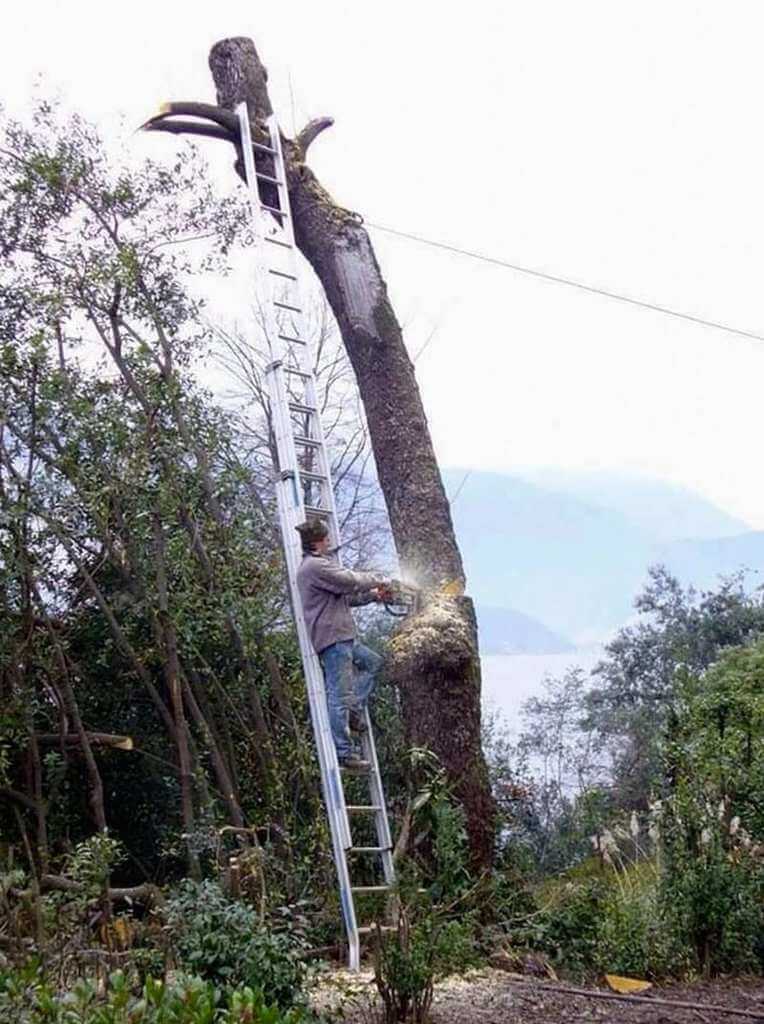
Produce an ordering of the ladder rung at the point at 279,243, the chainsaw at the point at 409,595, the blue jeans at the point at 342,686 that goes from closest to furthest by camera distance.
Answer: the blue jeans at the point at 342,686, the chainsaw at the point at 409,595, the ladder rung at the point at 279,243

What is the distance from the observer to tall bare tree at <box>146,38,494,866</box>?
18.9ft

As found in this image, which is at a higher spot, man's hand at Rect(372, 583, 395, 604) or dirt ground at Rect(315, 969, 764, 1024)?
man's hand at Rect(372, 583, 395, 604)

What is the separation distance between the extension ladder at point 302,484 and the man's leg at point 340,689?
0.12ft

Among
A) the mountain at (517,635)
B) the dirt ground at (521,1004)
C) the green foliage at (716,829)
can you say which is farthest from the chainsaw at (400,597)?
the mountain at (517,635)

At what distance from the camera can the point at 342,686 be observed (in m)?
5.06

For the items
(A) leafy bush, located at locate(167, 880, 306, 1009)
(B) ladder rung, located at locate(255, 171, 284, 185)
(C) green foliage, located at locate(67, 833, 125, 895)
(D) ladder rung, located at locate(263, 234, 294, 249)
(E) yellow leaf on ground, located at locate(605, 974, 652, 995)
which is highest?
(B) ladder rung, located at locate(255, 171, 284, 185)

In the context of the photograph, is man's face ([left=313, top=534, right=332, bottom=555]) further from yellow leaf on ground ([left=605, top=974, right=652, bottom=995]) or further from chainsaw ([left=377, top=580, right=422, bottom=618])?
yellow leaf on ground ([left=605, top=974, right=652, bottom=995])

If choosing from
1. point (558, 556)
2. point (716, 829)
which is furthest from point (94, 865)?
point (558, 556)

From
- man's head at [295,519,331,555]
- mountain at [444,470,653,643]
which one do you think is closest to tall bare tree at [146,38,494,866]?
man's head at [295,519,331,555]

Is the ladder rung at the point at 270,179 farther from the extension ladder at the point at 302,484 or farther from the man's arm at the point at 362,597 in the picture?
the man's arm at the point at 362,597

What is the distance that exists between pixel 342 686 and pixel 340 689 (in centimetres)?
2

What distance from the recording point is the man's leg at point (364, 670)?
203 inches

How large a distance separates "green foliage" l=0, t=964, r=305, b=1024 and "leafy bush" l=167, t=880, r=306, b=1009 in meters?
0.77

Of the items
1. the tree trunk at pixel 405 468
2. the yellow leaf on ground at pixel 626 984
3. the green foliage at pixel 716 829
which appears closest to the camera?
the yellow leaf on ground at pixel 626 984
